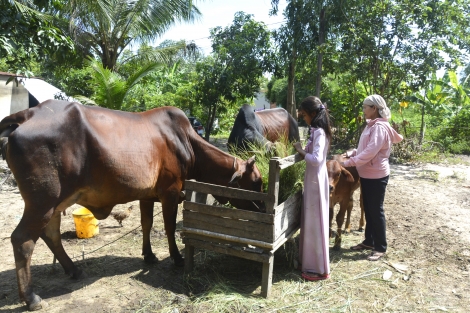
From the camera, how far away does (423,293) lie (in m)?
4.34

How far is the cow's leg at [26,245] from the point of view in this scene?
3.79m

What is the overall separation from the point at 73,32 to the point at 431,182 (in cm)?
1285

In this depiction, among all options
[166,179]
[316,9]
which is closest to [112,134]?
[166,179]

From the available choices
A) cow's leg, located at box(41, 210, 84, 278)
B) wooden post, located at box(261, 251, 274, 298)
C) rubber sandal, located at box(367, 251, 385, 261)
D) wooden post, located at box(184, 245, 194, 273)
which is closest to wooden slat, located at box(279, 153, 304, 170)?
wooden post, located at box(261, 251, 274, 298)

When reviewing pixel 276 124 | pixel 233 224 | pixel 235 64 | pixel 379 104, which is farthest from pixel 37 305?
pixel 235 64

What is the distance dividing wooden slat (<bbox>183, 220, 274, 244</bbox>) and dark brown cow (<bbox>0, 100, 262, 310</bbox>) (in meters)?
0.53

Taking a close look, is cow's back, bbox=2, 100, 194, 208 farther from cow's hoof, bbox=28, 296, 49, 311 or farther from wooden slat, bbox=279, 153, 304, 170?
wooden slat, bbox=279, 153, 304, 170

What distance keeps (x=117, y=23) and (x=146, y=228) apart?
38.2ft

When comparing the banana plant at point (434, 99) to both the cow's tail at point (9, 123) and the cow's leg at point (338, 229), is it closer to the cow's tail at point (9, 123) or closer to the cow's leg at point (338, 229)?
the cow's leg at point (338, 229)

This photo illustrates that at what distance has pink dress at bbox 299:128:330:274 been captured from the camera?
14.4 ft

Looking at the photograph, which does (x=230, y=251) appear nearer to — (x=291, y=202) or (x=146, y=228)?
(x=291, y=202)

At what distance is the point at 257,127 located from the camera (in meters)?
7.76

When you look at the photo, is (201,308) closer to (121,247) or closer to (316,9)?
(121,247)

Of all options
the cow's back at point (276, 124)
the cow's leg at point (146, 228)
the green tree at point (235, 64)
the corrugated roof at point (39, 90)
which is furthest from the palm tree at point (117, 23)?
the cow's leg at point (146, 228)
